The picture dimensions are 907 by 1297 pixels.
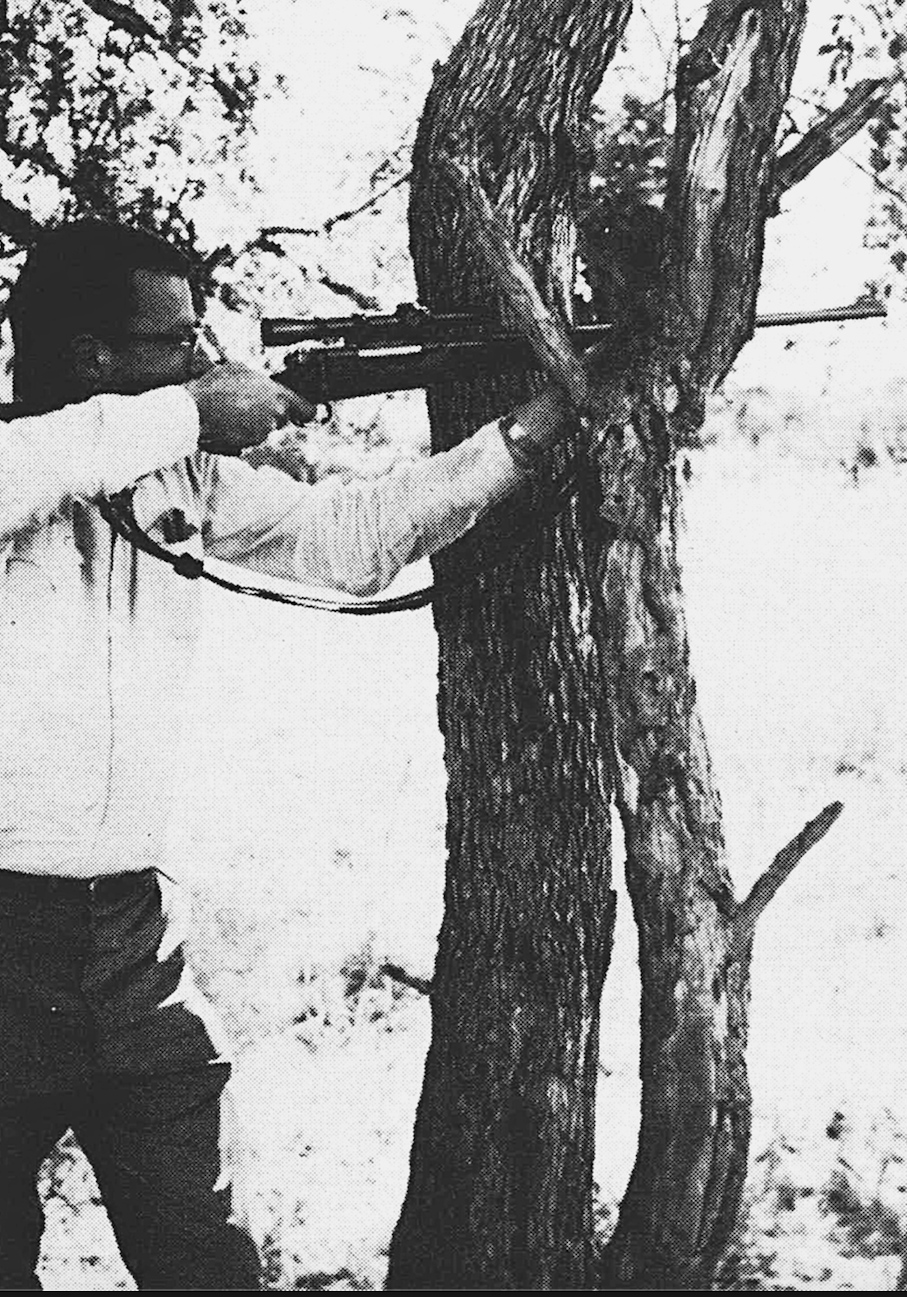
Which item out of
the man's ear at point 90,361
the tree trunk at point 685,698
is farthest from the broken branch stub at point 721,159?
the man's ear at point 90,361

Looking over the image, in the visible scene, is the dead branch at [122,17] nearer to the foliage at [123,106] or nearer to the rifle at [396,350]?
A: the foliage at [123,106]

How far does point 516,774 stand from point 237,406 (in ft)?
2.66

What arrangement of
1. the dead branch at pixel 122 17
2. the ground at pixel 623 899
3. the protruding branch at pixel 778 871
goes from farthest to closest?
the dead branch at pixel 122 17, the ground at pixel 623 899, the protruding branch at pixel 778 871

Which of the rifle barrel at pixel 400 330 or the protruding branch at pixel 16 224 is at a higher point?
the protruding branch at pixel 16 224

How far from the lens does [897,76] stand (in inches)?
139

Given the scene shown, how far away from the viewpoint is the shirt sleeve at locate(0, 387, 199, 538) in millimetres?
2434

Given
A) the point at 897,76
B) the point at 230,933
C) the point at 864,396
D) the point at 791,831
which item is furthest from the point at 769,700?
the point at 897,76

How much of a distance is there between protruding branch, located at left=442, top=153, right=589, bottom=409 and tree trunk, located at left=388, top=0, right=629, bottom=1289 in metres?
0.13

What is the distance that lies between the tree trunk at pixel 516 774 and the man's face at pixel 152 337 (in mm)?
504

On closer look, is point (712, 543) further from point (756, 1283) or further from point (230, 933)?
point (756, 1283)

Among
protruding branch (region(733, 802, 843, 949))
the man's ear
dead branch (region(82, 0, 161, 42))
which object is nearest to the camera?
the man's ear

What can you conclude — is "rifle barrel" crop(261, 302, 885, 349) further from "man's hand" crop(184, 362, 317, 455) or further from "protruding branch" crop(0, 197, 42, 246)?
"protruding branch" crop(0, 197, 42, 246)

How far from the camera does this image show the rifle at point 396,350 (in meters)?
2.78

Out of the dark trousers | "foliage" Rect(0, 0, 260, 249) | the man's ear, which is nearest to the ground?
the dark trousers
